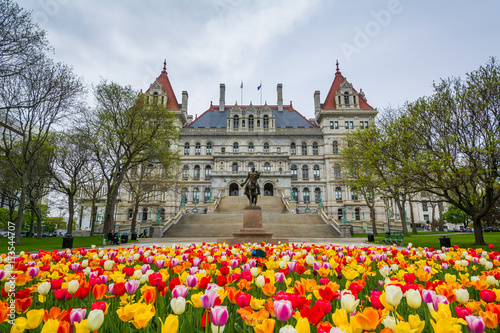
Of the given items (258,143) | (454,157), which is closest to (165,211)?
(258,143)

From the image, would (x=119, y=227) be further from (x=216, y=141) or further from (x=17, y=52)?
(x=216, y=141)

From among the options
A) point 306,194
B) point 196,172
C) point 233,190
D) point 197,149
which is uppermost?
point 197,149

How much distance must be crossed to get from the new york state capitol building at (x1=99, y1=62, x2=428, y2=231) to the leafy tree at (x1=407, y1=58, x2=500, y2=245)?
1274 inches

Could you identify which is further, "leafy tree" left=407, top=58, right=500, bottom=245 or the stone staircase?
the stone staircase

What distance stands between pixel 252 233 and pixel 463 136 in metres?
12.6

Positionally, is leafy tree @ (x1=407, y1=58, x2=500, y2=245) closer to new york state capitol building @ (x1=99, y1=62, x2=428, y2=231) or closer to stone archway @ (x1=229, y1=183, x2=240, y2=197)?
new york state capitol building @ (x1=99, y1=62, x2=428, y2=231)

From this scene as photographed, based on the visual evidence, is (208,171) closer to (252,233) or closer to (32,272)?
(252,233)

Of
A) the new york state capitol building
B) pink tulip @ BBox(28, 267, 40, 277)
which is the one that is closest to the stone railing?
the new york state capitol building

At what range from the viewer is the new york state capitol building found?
5009 centimetres

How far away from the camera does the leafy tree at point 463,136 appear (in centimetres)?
1502

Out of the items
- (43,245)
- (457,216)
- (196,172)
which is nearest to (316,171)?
(196,172)

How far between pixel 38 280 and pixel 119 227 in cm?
3071

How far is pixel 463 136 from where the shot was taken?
16141mm

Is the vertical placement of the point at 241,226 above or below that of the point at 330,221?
below
